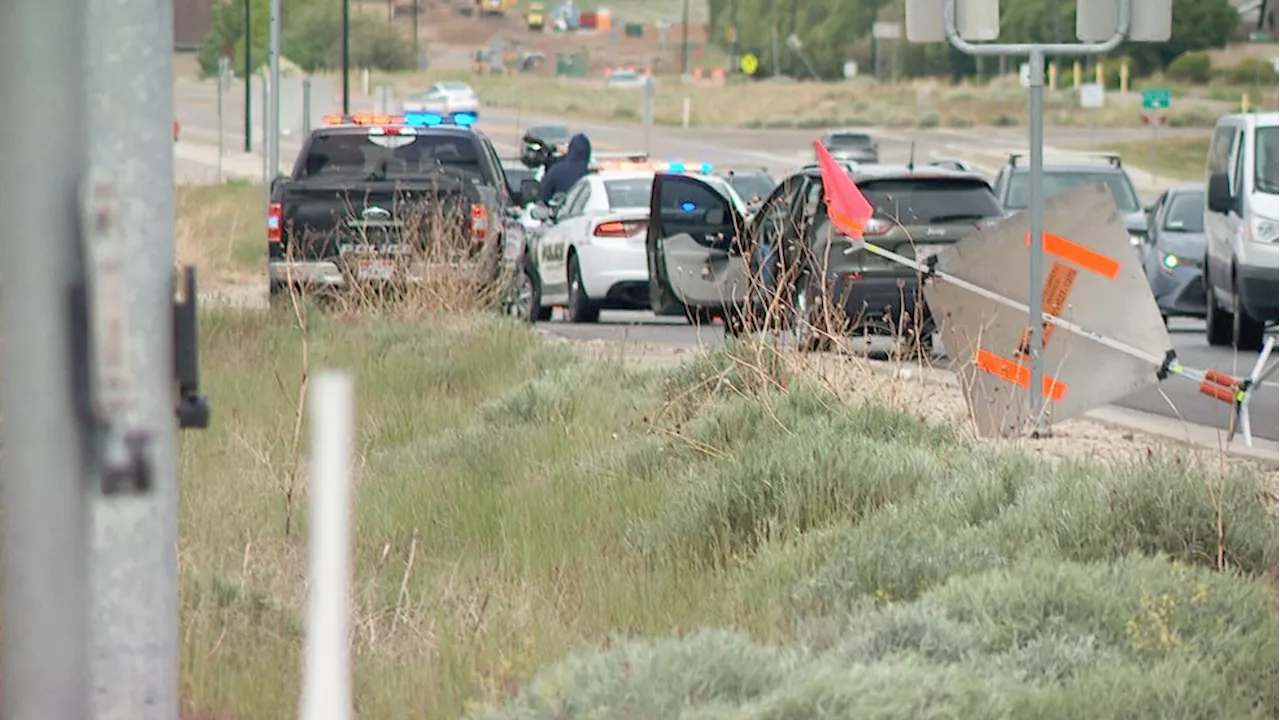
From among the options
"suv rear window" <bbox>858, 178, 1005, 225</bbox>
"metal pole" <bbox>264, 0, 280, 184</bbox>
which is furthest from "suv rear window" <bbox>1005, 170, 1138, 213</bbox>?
"metal pole" <bbox>264, 0, 280, 184</bbox>

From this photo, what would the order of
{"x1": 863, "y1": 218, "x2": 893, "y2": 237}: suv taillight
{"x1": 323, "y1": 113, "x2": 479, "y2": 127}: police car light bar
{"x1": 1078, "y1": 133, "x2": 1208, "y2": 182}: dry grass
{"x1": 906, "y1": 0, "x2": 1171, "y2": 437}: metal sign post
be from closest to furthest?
{"x1": 906, "y1": 0, "x2": 1171, "y2": 437}: metal sign post → {"x1": 863, "y1": 218, "x2": 893, "y2": 237}: suv taillight → {"x1": 323, "y1": 113, "x2": 479, "y2": 127}: police car light bar → {"x1": 1078, "y1": 133, "x2": 1208, "y2": 182}: dry grass

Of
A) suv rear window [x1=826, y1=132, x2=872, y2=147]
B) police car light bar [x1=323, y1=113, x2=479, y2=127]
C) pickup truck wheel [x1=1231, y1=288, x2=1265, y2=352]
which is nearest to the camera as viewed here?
pickup truck wheel [x1=1231, y1=288, x2=1265, y2=352]

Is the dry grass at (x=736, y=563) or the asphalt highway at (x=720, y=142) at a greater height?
the dry grass at (x=736, y=563)

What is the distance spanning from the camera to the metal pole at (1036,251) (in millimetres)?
10234

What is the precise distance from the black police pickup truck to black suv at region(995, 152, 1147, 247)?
6466 mm

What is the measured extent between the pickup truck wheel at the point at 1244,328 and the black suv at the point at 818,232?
2.29m

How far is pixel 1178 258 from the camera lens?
868 inches

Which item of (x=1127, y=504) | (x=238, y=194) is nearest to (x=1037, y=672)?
(x=1127, y=504)

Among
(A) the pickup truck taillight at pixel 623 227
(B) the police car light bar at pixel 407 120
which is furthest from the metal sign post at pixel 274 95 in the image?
(A) the pickup truck taillight at pixel 623 227

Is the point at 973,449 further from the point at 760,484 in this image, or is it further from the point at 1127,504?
the point at 1127,504

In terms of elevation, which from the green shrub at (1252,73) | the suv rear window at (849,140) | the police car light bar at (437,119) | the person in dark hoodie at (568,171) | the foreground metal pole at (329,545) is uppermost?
the foreground metal pole at (329,545)

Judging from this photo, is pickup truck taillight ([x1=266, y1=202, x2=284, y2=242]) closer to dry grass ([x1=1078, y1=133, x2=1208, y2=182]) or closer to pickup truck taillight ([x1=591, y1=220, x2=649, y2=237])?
pickup truck taillight ([x1=591, y1=220, x2=649, y2=237])

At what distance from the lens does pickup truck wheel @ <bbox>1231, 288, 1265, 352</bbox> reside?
58.5 feet

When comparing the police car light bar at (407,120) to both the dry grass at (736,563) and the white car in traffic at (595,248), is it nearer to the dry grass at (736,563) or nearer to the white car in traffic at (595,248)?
the white car in traffic at (595,248)
